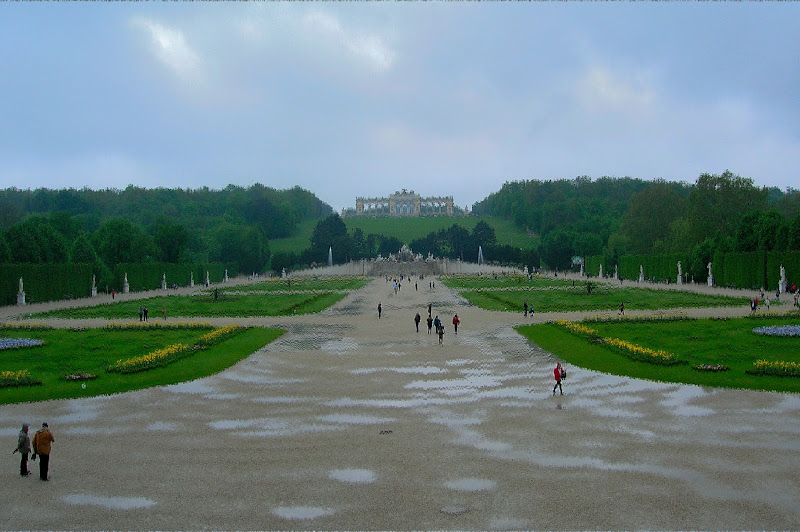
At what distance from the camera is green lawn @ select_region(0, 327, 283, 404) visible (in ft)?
49.9

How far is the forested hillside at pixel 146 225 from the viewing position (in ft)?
178

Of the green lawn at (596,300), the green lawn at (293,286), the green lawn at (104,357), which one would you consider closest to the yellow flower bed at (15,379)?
the green lawn at (104,357)

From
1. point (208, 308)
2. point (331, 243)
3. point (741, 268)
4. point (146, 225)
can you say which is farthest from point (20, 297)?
point (146, 225)

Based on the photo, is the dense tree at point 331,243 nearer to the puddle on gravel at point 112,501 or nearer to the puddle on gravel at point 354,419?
the puddle on gravel at point 354,419

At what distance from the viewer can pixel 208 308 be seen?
3850 cm

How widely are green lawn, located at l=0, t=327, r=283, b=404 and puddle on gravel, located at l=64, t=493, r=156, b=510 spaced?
679 cm

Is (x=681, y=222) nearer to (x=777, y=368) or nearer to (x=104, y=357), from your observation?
(x=777, y=368)

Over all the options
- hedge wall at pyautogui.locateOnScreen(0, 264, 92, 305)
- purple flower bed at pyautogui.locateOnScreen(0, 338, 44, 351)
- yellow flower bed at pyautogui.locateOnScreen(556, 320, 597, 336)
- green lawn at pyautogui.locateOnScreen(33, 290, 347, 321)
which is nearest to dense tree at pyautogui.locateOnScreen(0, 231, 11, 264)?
hedge wall at pyautogui.locateOnScreen(0, 264, 92, 305)

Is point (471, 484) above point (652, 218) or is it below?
below

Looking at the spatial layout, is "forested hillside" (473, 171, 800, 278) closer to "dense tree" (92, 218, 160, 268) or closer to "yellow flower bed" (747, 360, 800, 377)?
"yellow flower bed" (747, 360, 800, 377)

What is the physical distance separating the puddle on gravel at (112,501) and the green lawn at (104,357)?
22.3ft

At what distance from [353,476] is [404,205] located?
177m

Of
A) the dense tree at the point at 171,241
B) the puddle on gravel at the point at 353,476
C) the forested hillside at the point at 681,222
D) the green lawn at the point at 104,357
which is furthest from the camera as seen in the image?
the dense tree at the point at 171,241

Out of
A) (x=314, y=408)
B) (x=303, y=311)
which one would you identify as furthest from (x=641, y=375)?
(x=303, y=311)
